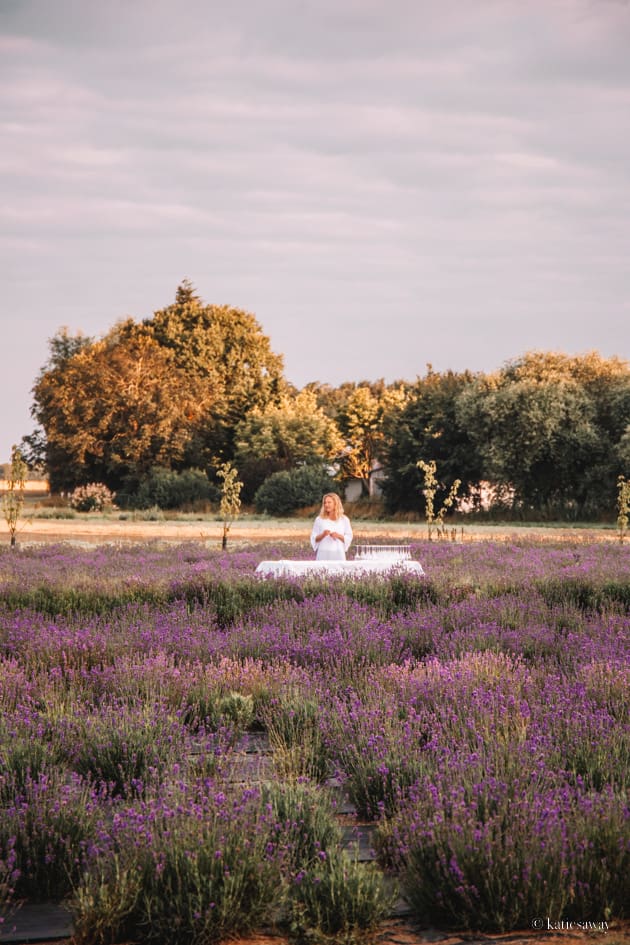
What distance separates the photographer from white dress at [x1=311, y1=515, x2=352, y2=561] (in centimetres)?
1364

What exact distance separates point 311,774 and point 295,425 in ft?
170

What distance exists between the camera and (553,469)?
46.4 m

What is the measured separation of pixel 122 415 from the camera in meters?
58.2

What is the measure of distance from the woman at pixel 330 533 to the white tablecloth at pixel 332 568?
0.55 metres

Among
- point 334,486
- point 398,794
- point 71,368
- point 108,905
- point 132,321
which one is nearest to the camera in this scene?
point 108,905

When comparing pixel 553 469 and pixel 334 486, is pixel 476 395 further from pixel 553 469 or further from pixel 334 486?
pixel 334 486

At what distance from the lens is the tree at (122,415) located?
56.9 m

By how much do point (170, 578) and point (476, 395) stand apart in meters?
37.6

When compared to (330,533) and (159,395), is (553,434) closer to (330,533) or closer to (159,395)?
(159,395)

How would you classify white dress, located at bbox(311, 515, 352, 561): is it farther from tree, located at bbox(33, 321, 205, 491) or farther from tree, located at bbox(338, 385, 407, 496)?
tree, located at bbox(338, 385, 407, 496)

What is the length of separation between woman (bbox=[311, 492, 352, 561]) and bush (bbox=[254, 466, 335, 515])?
117 ft

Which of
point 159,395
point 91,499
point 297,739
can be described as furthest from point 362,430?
point 297,739

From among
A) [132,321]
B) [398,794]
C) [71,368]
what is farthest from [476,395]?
[398,794]

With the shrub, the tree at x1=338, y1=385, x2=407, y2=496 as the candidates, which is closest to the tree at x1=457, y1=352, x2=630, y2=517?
the shrub
